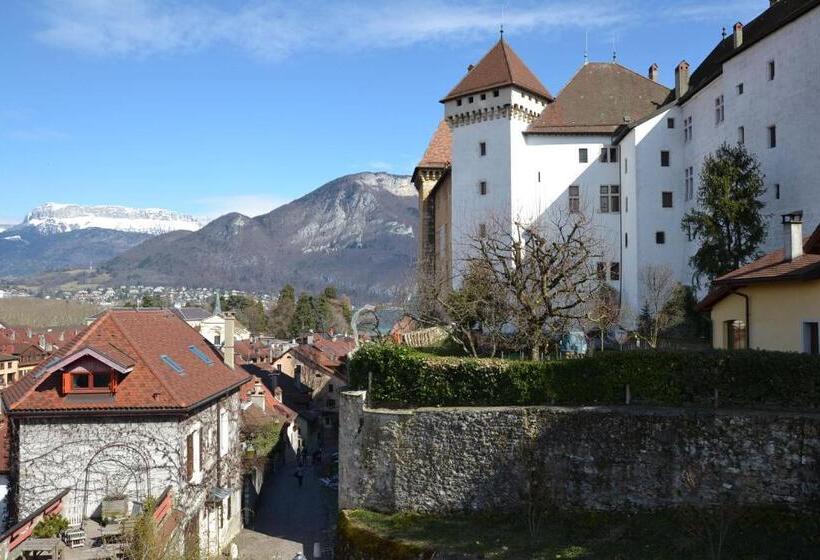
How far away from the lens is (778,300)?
1888 cm

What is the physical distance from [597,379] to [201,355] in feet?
46.8

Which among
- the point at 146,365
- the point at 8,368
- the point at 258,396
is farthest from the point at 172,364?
the point at 8,368

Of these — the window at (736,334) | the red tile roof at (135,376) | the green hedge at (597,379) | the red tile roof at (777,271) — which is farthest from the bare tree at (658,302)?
the red tile roof at (135,376)

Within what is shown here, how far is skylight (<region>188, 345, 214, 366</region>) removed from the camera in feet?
81.2

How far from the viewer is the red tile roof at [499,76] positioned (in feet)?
142

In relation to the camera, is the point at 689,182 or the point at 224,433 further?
the point at 689,182

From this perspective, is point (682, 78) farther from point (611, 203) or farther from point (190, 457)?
point (190, 457)

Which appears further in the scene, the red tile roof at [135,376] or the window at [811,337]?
the red tile roof at [135,376]

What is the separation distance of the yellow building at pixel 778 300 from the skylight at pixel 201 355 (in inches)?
666

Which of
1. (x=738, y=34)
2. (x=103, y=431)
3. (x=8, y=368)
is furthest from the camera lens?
(x=8, y=368)

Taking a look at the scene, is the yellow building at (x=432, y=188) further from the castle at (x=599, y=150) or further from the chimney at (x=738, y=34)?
the chimney at (x=738, y=34)

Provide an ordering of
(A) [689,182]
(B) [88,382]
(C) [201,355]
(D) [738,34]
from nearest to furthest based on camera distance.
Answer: (B) [88,382], (C) [201,355], (D) [738,34], (A) [689,182]

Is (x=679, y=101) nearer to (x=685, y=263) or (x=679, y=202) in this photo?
(x=679, y=202)

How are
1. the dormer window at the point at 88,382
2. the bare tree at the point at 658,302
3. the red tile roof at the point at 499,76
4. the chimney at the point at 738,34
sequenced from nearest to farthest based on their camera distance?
the dormer window at the point at 88,382 < the bare tree at the point at 658,302 < the chimney at the point at 738,34 < the red tile roof at the point at 499,76
